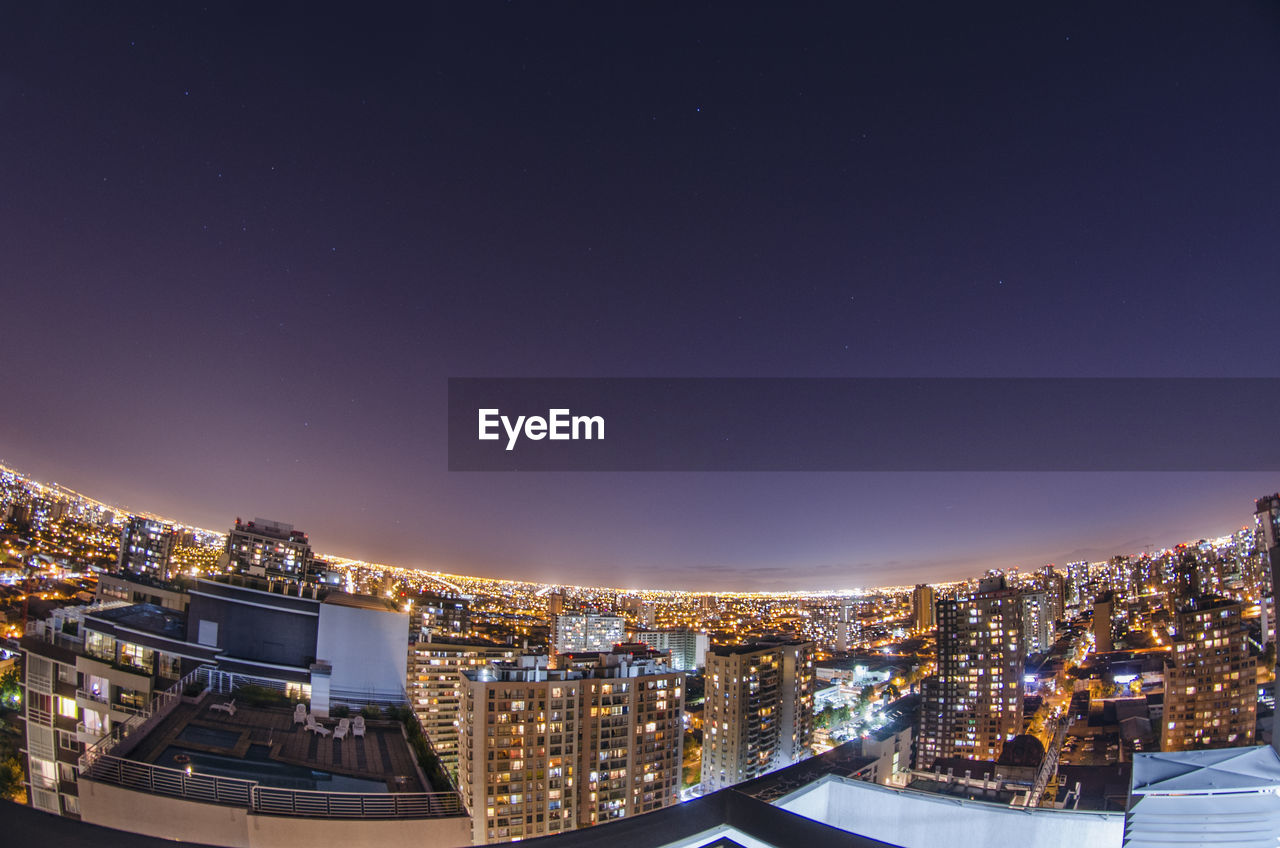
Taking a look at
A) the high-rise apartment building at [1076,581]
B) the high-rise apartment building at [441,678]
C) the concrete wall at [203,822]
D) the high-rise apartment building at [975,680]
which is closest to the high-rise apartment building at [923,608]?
the high-rise apartment building at [1076,581]

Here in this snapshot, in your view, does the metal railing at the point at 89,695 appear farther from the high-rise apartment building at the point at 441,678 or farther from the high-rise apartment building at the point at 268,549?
the high-rise apartment building at the point at 441,678

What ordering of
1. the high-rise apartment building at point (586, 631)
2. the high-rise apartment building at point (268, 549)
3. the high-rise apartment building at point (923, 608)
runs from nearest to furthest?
the high-rise apartment building at point (268, 549) < the high-rise apartment building at point (586, 631) < the high-rise apartment building at point (923, 608)

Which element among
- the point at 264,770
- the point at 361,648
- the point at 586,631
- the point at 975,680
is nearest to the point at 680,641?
the point at 586,631

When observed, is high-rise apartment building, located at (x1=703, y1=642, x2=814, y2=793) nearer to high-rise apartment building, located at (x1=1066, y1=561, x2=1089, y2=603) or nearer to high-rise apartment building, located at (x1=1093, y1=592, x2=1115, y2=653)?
high-rise apartment building, located at (x1=1093, y1=592, x2=1115, y2=653)

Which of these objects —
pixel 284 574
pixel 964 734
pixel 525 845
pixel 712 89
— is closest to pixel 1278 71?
pixel 712 89

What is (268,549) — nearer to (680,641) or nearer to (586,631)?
(586,631)

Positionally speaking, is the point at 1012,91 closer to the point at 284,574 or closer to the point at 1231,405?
the point at 1231,405

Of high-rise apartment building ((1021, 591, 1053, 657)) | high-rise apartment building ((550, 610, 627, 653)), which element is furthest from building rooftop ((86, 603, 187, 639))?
high-rise apartment building ((550, 610, 627, 653))
